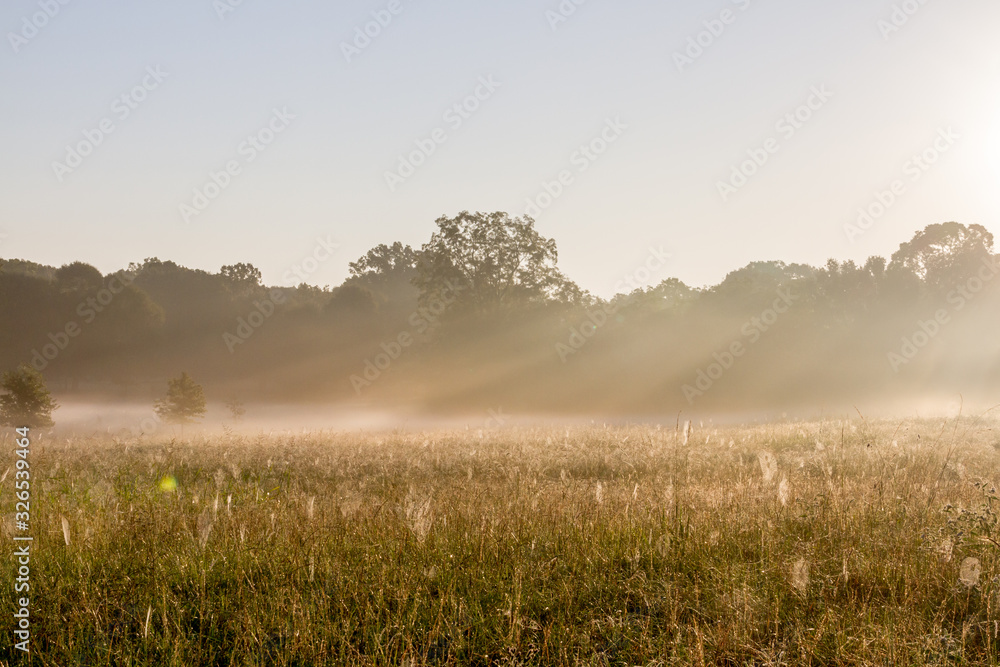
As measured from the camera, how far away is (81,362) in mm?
54625

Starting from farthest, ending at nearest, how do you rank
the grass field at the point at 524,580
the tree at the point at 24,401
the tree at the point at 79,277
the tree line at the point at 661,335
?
the tree at the point at 79,277 < the tree line at the point at 661,335 < the tree at the point at 24,401 < the grass field at the point at 524,580

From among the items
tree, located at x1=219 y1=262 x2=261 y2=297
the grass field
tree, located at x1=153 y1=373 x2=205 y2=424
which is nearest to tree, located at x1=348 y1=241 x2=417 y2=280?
tree, located at x1=219 y1=262 x2=261 y2=297

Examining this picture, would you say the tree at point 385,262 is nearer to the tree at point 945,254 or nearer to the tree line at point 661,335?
the tree line at point 661,335

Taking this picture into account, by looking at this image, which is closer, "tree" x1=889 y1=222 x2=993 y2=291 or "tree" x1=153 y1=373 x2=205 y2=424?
"tree" x1=153 y1=373 x2=205 y2=424

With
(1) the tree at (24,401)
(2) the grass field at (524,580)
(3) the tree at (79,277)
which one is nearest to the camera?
(2) the grass field at (524,580)

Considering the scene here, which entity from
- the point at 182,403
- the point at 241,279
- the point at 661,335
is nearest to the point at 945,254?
the point at 661,335

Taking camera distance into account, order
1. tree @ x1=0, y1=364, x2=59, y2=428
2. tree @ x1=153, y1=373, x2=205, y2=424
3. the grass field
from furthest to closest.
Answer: tree @ x1=153, y1=373, x2=205, y2=424, tree @ x1=0, y1=364, x2=59, y2=428, the grass field

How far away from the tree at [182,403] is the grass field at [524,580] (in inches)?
933

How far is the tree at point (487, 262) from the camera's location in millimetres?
46812

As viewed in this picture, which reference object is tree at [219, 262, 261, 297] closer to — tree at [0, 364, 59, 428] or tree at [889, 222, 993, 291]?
tree at [0, 364, 59, 428]

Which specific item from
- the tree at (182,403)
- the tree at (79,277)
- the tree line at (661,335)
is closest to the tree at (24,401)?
the tree at (182,403)

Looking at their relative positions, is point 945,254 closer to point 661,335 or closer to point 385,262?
point 661,335

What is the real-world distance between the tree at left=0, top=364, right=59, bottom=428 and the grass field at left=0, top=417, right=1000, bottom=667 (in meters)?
22.9

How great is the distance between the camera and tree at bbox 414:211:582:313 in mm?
46812
